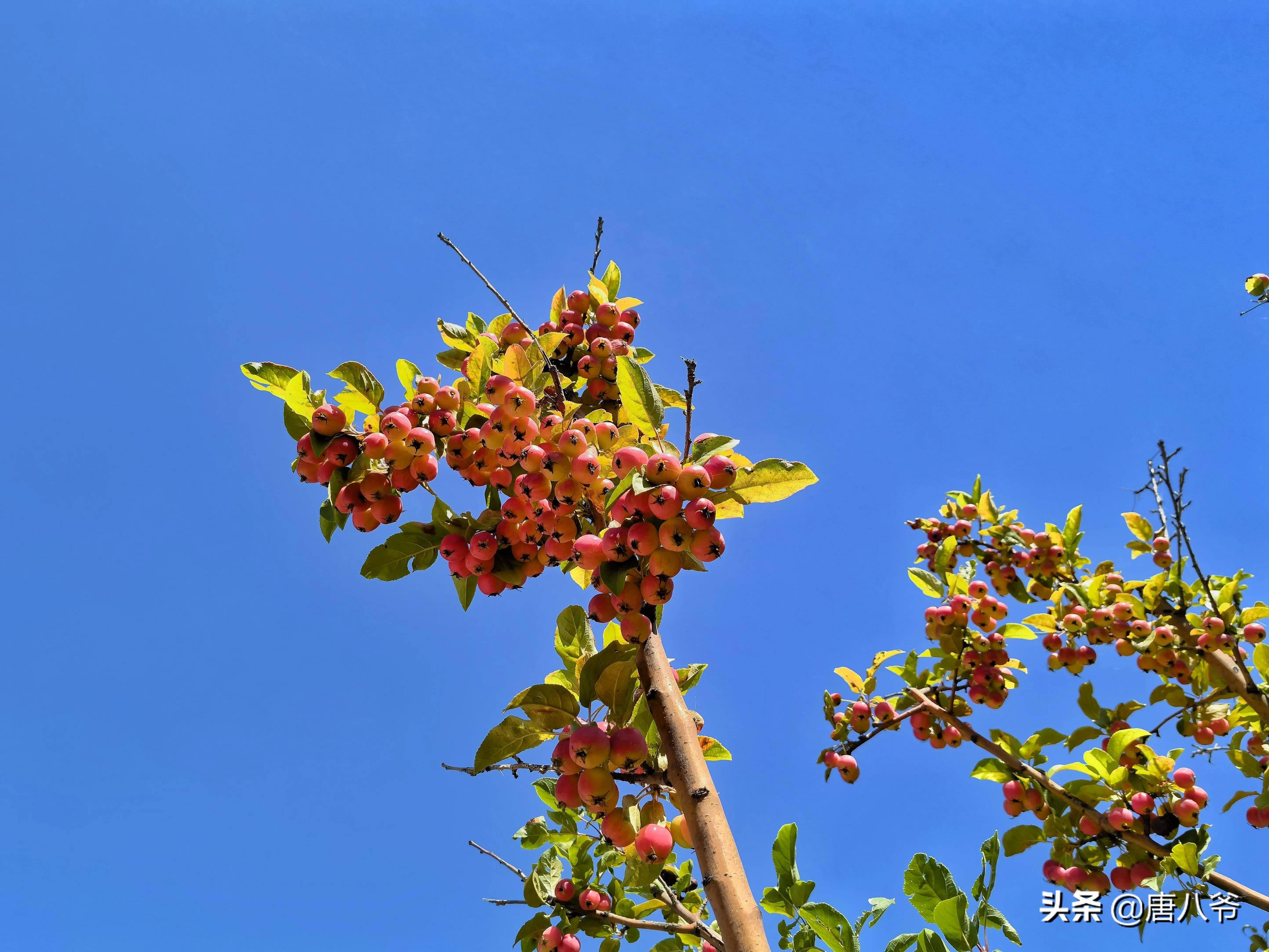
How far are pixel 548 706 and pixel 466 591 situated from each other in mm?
741

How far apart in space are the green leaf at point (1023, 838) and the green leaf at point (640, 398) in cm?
425

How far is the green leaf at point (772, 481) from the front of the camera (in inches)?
85.8

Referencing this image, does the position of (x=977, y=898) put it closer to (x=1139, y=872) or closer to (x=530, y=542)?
(x=530, y=542)

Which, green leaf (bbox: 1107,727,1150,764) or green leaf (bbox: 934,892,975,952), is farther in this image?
green leaf (bbox: 1107,727,1150,764)

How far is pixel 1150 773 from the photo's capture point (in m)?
4.45

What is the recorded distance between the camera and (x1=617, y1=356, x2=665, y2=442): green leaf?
86.7 inches

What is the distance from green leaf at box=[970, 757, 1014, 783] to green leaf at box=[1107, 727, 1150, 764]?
Answer: 2.49 ft

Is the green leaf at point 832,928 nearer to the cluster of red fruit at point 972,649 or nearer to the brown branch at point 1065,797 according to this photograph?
the brown branch at point 1065,797

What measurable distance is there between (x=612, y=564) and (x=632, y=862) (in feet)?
4.22

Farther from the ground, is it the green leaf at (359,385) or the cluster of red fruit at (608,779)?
the green leaf at (359,385)

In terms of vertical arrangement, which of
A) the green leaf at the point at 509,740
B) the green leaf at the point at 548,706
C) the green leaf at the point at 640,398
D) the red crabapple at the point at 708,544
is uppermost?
the green leaf at the point at 640,398

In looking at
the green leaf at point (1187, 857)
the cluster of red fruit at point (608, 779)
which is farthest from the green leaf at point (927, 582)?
the cluster of red fruit at point (608, 779)

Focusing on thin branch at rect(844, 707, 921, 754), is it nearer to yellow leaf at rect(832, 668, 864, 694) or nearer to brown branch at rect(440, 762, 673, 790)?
yellow leaf at rect(832, 668, 864, 694)

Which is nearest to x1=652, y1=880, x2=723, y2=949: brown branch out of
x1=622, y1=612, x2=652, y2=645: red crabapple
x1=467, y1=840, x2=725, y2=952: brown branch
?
x1=467, y1=840, x2=725, y2=952: brown branch
